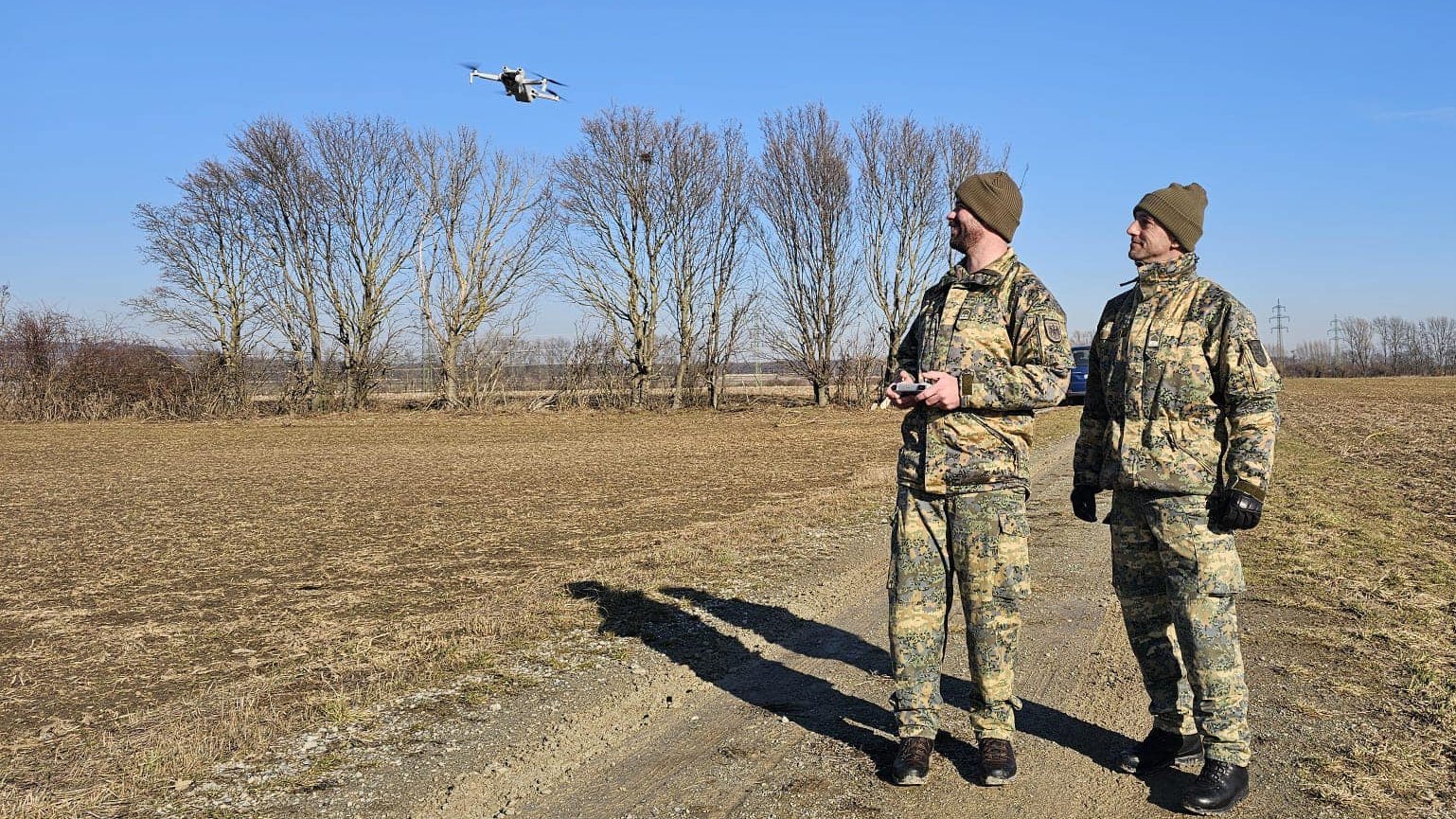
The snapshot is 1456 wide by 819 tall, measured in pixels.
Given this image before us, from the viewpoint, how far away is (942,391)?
3455 millimetres

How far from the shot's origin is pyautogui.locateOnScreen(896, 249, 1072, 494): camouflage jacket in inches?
137

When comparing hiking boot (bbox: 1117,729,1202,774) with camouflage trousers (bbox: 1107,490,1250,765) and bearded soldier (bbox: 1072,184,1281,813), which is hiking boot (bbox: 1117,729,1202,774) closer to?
bearded soldier (bbox: 1072,184,1281,813)

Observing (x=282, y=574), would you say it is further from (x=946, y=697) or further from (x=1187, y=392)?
(x=1187, y=392)

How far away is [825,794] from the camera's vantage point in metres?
3.52

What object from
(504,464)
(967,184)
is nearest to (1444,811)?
(967,184)

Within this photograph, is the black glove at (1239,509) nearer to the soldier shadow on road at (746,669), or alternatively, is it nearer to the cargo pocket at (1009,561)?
the cargo pocket at (1009,561)

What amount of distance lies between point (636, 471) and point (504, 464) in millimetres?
2904

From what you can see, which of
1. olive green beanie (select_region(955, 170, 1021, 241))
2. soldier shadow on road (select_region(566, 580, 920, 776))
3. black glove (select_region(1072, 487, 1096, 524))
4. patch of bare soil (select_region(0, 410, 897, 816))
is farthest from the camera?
patch of bare soil (select_region(0, 410, 897, 816))

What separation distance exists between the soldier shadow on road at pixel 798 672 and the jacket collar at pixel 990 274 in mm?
1852

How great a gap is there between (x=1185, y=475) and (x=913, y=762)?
4.65 ft

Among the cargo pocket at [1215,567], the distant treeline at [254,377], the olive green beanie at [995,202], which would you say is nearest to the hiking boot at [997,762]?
the cargo pocket at [1215,567]

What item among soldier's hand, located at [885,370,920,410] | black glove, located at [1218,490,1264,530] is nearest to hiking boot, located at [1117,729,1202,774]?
black glove, located at [1218,490,1264,530]

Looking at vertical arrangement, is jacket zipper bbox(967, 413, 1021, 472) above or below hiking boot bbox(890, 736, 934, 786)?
above

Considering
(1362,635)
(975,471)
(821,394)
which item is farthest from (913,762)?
(821,394)
